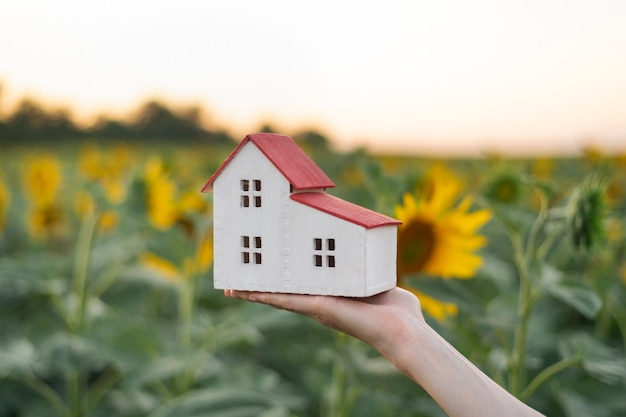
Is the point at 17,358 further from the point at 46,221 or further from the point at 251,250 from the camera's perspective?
the point at 46,221

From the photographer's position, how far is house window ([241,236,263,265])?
1.04 meters

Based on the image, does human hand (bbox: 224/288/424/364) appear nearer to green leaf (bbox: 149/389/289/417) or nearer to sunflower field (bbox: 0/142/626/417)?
sunflower field (bbox: 0/142/626/417)

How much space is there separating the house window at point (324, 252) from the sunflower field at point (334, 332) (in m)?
0.56

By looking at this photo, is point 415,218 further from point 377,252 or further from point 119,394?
point 119,394

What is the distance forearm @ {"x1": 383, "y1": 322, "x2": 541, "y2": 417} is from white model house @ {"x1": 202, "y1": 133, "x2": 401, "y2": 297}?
10cm

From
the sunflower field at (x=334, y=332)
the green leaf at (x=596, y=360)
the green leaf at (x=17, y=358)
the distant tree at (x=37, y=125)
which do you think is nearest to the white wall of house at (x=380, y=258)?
the sunflower field at (x=334, y=332)

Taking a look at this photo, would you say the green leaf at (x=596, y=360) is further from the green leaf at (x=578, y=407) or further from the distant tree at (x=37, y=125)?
the distant tree at (x=37, y=125)

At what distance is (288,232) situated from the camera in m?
1.02

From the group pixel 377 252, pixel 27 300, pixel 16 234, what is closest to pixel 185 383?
pixel 377 252

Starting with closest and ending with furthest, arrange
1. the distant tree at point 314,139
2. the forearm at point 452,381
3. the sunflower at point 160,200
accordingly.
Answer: the forearm at point 452,381
the sunflower at point 160,200
the distant tree at point 314,139

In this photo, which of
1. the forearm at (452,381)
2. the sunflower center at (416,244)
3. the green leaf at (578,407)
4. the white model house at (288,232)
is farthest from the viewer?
the sunflower center at (416,244)

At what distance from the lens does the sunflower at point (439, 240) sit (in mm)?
1838

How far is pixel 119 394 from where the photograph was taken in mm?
2338

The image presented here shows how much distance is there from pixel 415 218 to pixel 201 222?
0.56 meters
